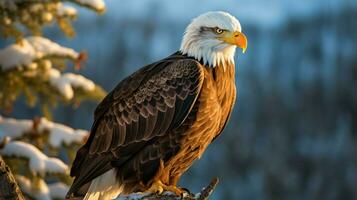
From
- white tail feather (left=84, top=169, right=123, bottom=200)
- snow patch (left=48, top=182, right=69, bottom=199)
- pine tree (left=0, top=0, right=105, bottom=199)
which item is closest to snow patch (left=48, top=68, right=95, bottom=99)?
pine tree (left=0, top=0, right=105, bottom=199)

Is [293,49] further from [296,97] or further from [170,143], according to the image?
[170,143]

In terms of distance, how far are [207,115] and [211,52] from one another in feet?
1.75

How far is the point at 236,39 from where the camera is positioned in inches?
279

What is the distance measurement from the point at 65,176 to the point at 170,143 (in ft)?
7.00

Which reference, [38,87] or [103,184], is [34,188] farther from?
[103,184]

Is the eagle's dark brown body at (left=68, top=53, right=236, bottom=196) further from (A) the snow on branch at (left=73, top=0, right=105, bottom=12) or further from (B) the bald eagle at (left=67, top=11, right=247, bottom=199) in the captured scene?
(A) the snow on branch at (left=73, top=0, right=105, bottom=12)

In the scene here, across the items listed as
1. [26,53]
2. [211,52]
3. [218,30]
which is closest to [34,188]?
[26,53]

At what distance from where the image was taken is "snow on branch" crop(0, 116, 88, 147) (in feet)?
29.5

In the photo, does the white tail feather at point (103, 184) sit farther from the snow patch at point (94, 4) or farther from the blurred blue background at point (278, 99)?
the blurred blue background at point (278, 99)

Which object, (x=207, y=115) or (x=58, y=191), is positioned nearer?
(x=207, y=115)

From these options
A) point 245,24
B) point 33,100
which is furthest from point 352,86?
point 33,100

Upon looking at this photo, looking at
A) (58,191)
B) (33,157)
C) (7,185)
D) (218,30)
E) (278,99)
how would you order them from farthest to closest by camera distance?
(278,99), (58,191), (33,157), (218,30), (7,185)

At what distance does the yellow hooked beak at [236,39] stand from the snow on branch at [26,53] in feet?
7.15

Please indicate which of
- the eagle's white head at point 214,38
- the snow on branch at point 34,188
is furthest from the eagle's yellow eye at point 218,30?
the snow on branch at point 34,188
